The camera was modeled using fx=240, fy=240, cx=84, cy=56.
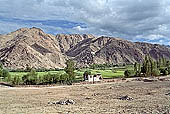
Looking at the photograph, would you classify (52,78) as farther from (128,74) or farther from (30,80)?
(128,74)

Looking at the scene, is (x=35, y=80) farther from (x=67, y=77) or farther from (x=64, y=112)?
(x=64, y=112)

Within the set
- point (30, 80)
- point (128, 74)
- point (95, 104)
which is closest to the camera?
point (95, 104)

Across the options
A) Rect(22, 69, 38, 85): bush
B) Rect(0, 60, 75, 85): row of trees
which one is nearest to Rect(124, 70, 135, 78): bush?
Rect(0, 60, 75, 85): row of trees

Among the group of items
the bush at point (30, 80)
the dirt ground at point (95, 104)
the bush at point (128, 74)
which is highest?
the bush at point (128, 74)

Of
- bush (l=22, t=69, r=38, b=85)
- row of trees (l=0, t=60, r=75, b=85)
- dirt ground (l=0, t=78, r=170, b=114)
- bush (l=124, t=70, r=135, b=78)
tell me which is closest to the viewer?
dirt ground (l=0, t=78, r=170, b=114)

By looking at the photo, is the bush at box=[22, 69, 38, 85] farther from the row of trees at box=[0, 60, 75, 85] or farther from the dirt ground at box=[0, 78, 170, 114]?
the dirt ground at box=[0, 78, 170, 114]

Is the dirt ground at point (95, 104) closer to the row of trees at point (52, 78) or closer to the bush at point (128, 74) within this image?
the row of trees at point (52, 78)

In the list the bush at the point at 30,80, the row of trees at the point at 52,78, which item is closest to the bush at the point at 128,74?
the row of trees at the point at 52,78

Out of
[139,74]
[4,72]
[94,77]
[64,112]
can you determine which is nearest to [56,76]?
[94,77]

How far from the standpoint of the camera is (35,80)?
315ft

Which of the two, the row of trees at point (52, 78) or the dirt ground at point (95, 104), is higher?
the row of trees at point (52, 78)

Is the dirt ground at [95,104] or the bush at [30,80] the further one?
the bush at [30,80]

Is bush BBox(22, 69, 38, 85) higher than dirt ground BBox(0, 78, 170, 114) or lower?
higher

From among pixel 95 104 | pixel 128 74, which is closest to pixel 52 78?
pixel 128 74
